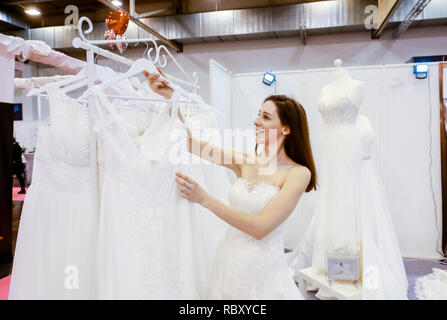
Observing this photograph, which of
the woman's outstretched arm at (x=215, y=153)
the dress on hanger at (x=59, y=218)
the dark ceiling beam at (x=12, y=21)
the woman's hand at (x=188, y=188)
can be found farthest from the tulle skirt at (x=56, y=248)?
the dark ceiling beam at (x=12, y=21)

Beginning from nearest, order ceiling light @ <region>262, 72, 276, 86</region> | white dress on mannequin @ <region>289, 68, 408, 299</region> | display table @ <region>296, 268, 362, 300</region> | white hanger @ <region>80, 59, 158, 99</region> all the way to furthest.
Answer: white hanger @ <region>80, 59, 158, 99</region>, display table @ <region>296, 268, 362, 300</region>, white dress on mannequin @ <region>289, 68, 408, 299</region>, ceiling light @ <region>262, 72, 276, 86</region>

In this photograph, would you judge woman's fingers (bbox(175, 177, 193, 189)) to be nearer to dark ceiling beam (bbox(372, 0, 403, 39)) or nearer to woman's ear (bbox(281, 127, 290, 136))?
woman's ear (bbox(281, 127, 290, 136))

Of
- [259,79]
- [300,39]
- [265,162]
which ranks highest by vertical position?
[300,39]

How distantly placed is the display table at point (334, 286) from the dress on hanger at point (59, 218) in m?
1.63

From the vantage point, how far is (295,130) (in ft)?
5.43

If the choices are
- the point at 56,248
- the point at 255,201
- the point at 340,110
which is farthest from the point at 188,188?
the point at 340,110

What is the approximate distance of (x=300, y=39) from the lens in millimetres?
6836

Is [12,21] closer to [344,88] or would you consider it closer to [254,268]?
[344,88]

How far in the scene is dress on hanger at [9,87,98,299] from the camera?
155cm

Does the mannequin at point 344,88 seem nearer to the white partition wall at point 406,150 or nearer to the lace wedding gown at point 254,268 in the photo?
the white partition wall at point 406,150

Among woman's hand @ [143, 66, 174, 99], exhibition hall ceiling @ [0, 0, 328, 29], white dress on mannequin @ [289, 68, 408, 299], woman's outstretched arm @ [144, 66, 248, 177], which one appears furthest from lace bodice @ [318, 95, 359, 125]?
exhibition hall ceiling @ [0, 0, 328, 29]
